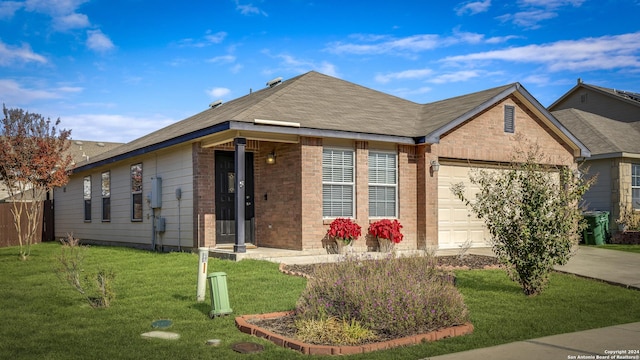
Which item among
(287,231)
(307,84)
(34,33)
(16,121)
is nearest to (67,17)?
(34,33)

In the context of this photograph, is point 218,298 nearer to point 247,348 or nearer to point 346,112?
point 247,348

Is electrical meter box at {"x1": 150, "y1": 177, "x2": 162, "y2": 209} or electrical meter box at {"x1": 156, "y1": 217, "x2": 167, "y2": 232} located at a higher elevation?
electrical meter box at {"x1": 150, "y1": 177, "x2": 162, "y2": 209}

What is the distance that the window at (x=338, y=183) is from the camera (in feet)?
48.9

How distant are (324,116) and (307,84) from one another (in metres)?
2.77

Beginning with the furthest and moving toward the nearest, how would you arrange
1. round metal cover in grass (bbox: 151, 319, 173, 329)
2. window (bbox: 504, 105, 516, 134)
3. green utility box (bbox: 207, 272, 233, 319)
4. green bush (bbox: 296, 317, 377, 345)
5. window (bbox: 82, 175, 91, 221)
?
window (bbox: 82, 175, 91, 221), window (bbox: 504, 105, 516, 134), green utility box (bbox: 207, 272, 233, 319), round metal cover in grass (bbox: 151, 319, 173, 329), green bush (bbox: 296, 317, 377, 345)

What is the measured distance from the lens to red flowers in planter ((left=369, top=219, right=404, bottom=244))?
1503 cm

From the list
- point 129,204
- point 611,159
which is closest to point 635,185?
point 611,159

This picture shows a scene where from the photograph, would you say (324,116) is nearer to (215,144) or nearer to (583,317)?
(215,144)

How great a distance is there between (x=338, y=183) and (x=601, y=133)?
13655 millimetres

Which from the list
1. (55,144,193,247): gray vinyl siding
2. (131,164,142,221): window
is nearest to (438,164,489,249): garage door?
(55,144,193,247): gray vinyl siding

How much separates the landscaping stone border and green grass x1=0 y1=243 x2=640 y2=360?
106 mm

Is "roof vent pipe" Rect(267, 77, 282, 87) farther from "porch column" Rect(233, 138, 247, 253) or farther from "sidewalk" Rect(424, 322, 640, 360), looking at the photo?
"sidewalk" Rect(424, 322, 640, 360)

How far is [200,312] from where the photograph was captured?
8.27m

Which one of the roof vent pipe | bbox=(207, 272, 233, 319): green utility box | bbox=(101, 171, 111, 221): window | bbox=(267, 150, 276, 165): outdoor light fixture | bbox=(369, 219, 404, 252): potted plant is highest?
the roof vent pipe
